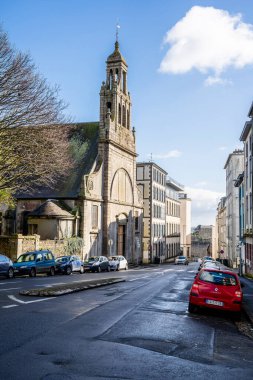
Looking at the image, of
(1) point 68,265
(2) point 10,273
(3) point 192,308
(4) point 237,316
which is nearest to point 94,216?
(1) point 68,265

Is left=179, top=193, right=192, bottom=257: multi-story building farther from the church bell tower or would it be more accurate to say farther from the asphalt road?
Result: the asphalt road

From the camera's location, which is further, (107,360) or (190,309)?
(190,309)

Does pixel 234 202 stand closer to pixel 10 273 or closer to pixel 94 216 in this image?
pixel 94 216

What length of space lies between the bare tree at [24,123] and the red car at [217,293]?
17496 mm

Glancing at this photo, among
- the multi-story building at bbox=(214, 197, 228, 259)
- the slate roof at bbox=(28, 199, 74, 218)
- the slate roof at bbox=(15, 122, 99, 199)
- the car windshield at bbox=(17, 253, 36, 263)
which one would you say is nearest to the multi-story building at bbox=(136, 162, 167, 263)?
the multi-story building at bbox=(214, 197, 228, 259)

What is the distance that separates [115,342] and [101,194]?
42240 mm

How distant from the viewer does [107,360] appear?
7719 mm

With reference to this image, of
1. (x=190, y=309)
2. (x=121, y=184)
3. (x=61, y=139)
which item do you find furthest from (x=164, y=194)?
(x=190, y=309)

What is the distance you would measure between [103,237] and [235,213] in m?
24.9

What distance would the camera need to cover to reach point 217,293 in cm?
1444

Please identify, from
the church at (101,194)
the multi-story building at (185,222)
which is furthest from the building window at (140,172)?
the multi-story building at (185,222)

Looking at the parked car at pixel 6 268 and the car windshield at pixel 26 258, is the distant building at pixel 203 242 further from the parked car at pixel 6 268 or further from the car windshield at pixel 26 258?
the parked car at pixel 6 268

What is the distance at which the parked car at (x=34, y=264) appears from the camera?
29344 mm

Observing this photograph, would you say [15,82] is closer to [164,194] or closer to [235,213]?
[235,213]
